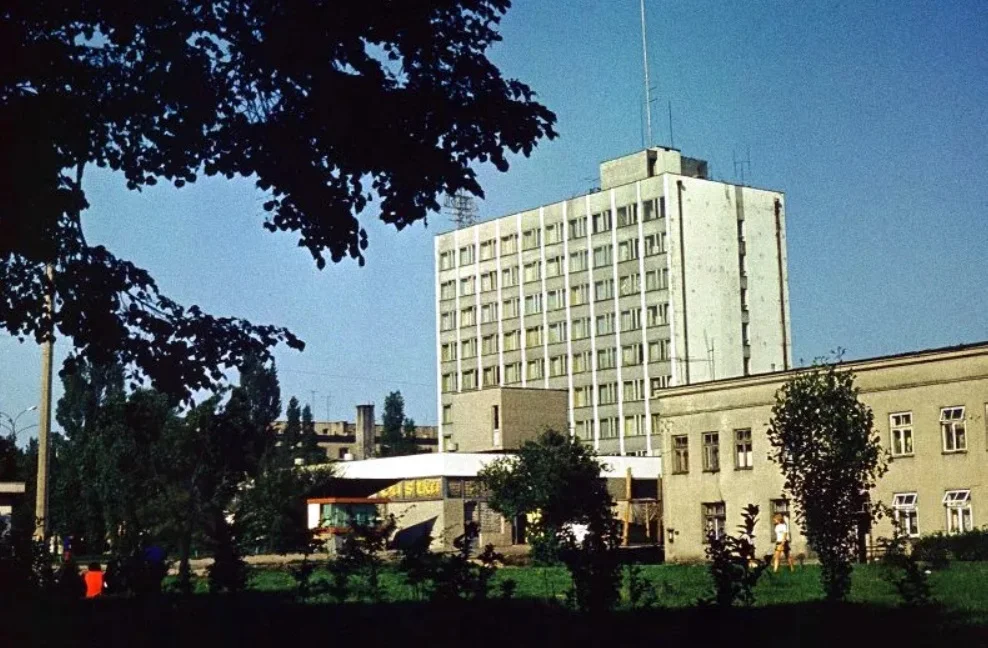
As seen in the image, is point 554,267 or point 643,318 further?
point 554,267

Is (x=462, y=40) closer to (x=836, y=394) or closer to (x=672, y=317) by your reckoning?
(x=836, y=394)

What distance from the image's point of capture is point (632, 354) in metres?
104

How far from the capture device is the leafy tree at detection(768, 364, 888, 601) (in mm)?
29328

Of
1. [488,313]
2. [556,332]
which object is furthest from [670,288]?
[488,313]

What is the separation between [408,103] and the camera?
46.7 ft

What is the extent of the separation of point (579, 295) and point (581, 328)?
2740mm

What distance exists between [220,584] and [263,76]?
5496 mm

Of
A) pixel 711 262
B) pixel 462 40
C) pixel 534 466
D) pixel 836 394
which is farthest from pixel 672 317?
pixel 462 40

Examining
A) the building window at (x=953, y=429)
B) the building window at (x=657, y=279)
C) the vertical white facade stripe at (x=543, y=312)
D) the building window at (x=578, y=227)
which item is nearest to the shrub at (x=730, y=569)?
the building window at (x=953, y=429)

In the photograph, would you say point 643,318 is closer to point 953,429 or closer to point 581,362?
point 581,362

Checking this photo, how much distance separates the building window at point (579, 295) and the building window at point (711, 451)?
5156 cm

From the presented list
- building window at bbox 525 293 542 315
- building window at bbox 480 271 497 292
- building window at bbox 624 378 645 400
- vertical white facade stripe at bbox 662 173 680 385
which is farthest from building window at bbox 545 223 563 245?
building window at bbox 624 378 645 400

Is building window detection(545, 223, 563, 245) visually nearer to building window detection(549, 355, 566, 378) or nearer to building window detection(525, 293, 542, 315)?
building window detection(525, 293, 542, 315)

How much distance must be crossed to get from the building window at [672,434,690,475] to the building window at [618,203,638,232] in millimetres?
46436
